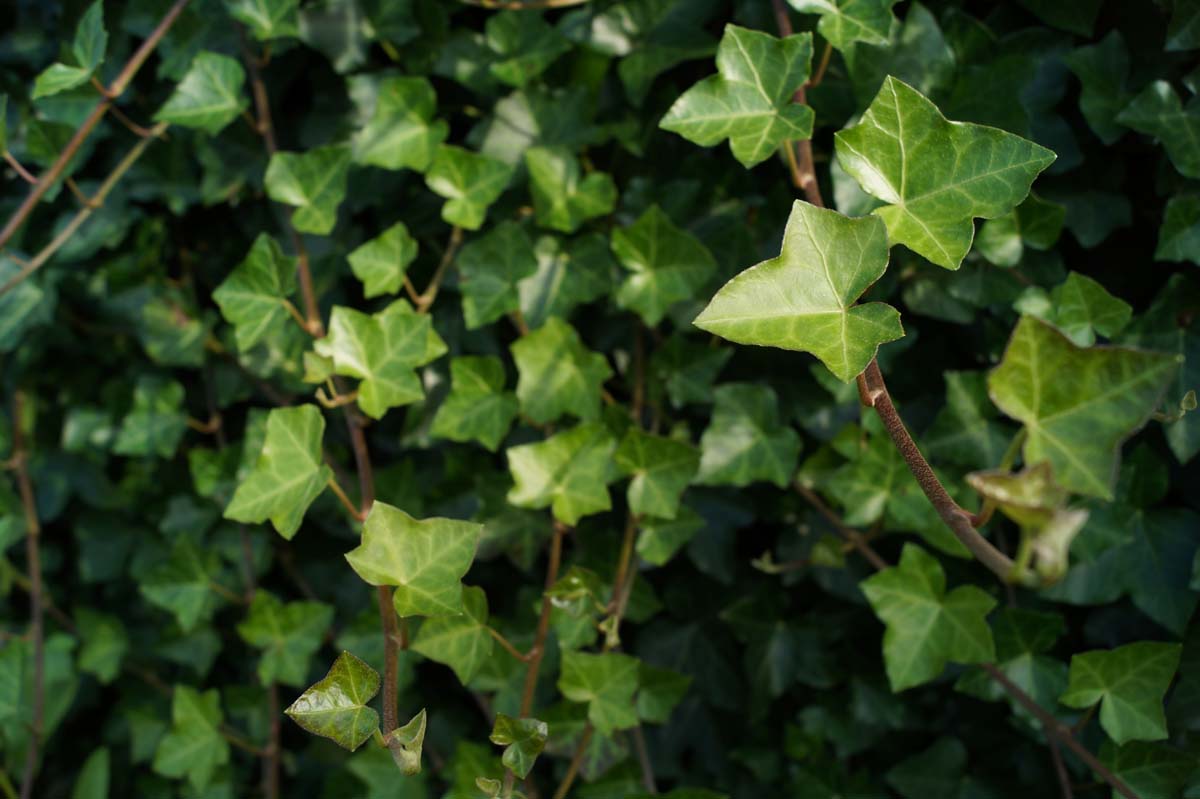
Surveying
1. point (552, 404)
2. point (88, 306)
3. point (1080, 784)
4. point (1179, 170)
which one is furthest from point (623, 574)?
point (88, 306)

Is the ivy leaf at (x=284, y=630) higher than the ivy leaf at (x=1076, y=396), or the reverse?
the ivy leaf at (x=1076, y=396)

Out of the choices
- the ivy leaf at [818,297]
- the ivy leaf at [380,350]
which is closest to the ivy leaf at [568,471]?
the ivy leaf at [380,350]

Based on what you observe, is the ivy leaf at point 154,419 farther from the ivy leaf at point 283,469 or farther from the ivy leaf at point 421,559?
the ivy leaf at point 421,559

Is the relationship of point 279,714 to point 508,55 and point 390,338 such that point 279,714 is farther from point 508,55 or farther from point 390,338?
point 508,55

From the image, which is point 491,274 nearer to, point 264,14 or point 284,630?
point 264,14

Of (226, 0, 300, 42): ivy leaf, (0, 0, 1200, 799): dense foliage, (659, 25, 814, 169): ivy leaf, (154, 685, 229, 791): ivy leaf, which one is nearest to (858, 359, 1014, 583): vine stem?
(0, 0, 1200, 799): dense foliage
